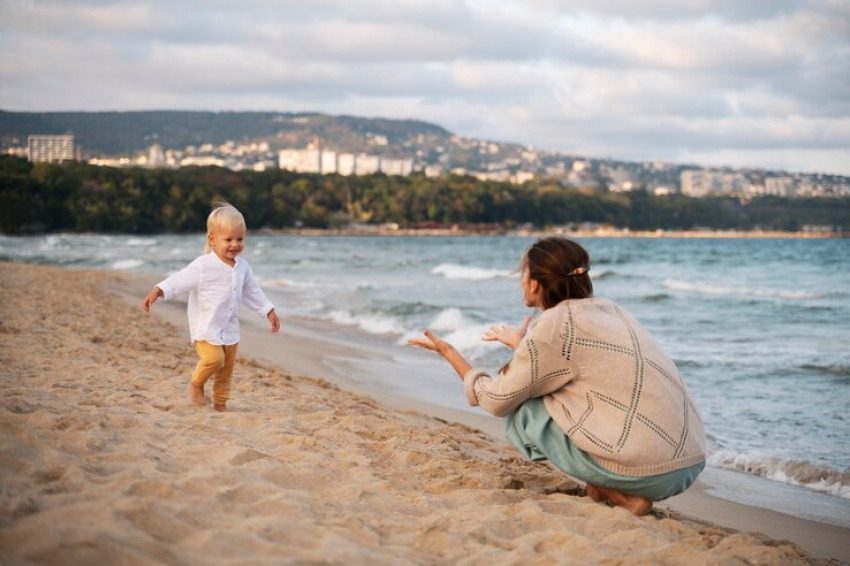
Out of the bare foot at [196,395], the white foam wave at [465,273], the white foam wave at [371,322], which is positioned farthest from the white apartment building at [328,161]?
the bare foot at [196,395]

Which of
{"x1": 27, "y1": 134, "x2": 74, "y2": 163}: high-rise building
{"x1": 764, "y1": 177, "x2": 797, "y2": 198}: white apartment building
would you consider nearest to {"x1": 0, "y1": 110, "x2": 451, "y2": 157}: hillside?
{"x1": 27, "y1": 134, "x2": 74, "y2": 163}: high-rise building

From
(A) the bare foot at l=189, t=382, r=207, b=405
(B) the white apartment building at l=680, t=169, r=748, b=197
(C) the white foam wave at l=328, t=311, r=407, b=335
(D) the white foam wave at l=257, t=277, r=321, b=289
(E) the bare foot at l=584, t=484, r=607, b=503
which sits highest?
(B) the white apartment building at l=680, t=169, r=748, b=197

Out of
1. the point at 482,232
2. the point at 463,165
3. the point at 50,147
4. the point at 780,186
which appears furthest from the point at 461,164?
the point at 50,147

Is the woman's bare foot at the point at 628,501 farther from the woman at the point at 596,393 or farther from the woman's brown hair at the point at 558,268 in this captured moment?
the woman's brown hair at the point at 558,268

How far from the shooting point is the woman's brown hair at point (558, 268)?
368 centimetres

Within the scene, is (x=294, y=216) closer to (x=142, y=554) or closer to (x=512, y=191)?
(x=512, y=191)

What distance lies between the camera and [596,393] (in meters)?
3.59

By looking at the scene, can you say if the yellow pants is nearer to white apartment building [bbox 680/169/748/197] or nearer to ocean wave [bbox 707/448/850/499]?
ocean wave [bbox 707/448/850/499]

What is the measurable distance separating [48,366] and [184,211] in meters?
65.7

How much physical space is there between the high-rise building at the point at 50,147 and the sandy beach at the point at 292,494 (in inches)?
314

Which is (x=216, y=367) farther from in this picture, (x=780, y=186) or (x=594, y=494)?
(x=780, y=186)

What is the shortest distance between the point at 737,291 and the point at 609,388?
19262 mm

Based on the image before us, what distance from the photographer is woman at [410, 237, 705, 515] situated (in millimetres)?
3529

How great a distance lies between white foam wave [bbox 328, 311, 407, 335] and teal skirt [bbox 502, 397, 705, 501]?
8424 mm
